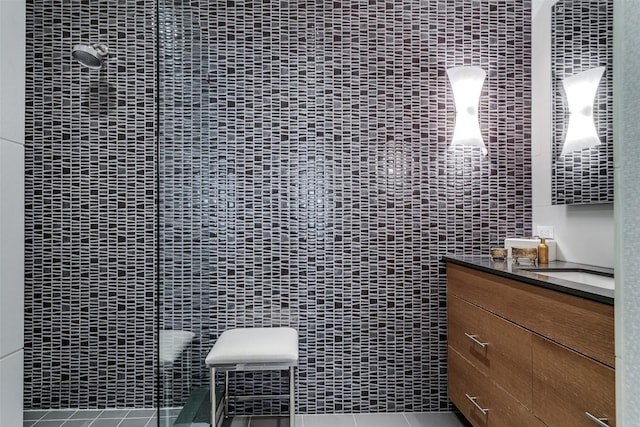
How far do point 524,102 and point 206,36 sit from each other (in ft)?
6.29

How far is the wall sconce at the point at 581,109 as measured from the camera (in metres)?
A: 1.94

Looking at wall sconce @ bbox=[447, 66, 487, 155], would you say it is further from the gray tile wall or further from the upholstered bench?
the upholstered bench

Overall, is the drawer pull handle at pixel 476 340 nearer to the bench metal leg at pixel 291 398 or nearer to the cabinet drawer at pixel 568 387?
the cabinet drawer at pixel 568 387

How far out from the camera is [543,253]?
84.7 inches

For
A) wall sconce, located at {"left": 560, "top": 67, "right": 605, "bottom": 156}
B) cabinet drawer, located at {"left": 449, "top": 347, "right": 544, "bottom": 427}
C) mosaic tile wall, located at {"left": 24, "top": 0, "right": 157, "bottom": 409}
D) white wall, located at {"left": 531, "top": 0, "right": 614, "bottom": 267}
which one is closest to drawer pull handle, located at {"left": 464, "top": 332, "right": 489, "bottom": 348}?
cabinet drawer, located at {"left": 449, "top": 347, "right": 544, "bottom": 427}

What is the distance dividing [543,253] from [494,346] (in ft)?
2.08

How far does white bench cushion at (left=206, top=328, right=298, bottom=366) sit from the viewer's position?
1.86m

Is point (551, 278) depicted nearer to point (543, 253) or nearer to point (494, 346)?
point (494, 346)

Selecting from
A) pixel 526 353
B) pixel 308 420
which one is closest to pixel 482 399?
pixel 526 353

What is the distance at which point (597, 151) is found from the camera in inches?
76.0

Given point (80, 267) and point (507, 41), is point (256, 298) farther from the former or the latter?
point (507, 41)

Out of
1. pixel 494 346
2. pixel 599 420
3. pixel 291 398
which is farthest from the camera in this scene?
pixel 291 398
